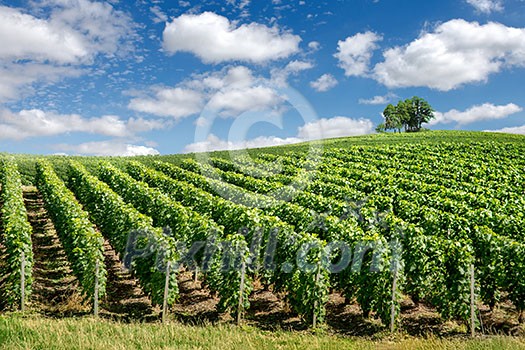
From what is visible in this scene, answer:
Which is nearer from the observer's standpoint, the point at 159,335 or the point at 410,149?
the point at 159,335

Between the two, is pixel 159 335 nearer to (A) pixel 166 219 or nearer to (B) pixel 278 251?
(B) pixel 278 251

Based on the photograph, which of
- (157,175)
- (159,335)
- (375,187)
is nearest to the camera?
(159,335)

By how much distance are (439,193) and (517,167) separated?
583 inches

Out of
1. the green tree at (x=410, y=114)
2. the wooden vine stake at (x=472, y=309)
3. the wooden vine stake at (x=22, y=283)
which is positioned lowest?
the wooden vine stake at (x=472, y=309)

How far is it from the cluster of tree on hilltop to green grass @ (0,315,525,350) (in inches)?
4274

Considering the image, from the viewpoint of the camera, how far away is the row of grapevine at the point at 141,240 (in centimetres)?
1308

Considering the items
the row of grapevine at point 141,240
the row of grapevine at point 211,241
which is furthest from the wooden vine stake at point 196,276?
the row of grapevine at point 141,240

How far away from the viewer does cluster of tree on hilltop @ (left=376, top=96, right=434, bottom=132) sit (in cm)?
11169

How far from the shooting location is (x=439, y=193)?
909 inches

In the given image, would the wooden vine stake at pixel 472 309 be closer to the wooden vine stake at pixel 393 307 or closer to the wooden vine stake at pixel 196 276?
the wooden vine stake at pixel 393 307

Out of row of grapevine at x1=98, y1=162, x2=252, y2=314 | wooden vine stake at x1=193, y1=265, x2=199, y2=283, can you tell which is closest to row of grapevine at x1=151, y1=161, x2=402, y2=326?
row of grapevine at x1=98, y1=162, x2=252, y2=314

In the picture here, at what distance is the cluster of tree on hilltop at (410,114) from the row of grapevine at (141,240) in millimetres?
101954

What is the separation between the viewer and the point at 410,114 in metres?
113

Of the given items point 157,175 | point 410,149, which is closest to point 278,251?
point 157,175
